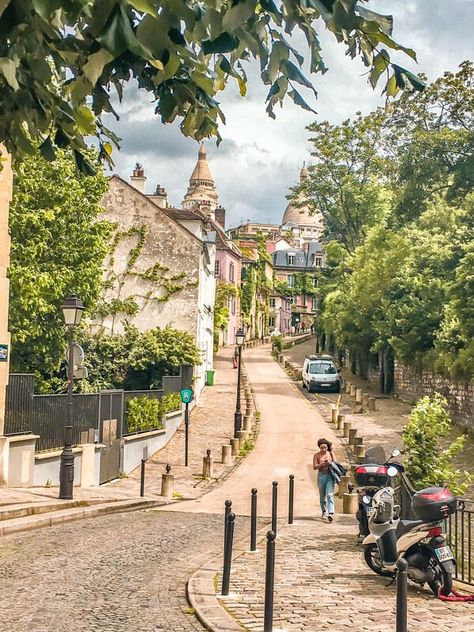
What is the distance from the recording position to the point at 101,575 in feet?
34.3

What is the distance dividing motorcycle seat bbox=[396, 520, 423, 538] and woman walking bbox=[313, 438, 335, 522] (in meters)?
7.91

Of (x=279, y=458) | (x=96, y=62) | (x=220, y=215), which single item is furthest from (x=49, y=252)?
(x=220, y=215)

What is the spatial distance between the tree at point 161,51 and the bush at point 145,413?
2400 centimetres

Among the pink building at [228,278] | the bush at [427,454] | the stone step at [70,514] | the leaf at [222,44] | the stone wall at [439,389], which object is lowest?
the stone step at [70,514]

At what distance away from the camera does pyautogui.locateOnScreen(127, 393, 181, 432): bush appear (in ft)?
98.0

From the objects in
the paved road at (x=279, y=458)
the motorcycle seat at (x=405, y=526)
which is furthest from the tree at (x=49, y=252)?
the motorcycle seat at (x=405, y=526)

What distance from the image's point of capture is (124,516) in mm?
17328

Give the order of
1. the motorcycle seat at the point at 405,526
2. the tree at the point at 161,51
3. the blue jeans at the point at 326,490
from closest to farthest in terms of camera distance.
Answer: the tree at the point at 161,51 → the motorcycle seat at the point at 405,526 → the blue jeans at the point at 326,490

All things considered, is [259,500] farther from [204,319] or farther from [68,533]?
[204,319]

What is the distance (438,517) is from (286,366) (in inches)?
2145

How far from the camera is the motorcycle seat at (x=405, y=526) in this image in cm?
904

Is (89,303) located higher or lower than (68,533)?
higher

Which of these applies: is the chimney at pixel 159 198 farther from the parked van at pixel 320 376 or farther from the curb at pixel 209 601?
the curb at pixel 209 601

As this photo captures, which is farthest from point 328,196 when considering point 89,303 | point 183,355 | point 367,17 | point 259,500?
point 367,17
